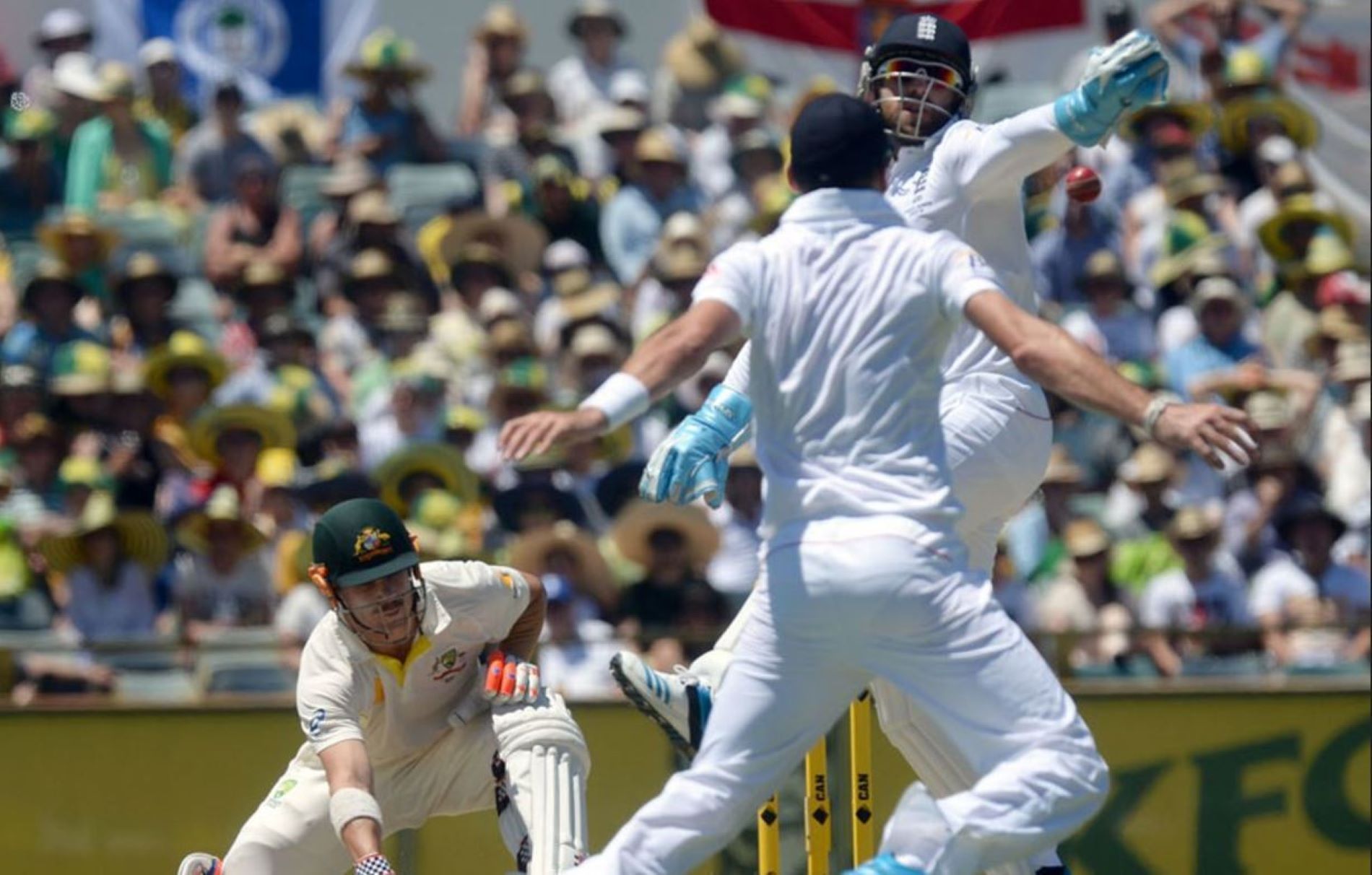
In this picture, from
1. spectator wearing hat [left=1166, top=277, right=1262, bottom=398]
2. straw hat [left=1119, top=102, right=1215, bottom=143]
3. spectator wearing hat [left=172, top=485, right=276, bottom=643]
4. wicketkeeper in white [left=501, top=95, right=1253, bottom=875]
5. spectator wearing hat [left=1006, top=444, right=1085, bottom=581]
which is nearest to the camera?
wicketkeeper in white [left=501, top=95, right=1253, bottom=875]

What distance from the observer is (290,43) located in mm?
17484

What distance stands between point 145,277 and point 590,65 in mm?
3434

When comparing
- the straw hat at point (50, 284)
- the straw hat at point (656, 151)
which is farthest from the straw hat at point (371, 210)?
the straw hat at point (50, 284)


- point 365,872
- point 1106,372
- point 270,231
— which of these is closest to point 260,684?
point 365,872

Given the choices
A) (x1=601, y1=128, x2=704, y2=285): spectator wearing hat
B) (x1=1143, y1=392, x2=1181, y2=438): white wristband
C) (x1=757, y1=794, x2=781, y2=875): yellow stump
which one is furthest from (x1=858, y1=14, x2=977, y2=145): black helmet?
(x1=601, y1=128, x2=704, y2=285): spectator wearing hat

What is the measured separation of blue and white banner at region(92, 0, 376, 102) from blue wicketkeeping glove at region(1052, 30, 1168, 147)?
10.5 meters

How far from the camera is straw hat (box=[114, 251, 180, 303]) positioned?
1405 cm

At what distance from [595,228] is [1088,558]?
13.5 ft

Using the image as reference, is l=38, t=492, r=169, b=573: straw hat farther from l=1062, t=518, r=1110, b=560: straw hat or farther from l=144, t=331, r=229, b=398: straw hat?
l=1062, t=518, r=1110, b=560: straw hat

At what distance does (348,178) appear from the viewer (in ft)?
49.4

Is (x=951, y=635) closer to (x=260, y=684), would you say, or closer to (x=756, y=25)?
(x=260, y=684)

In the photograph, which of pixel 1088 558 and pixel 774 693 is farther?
pixel 1088 558

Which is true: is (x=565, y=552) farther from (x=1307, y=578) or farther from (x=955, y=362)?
(x=955, y=362)

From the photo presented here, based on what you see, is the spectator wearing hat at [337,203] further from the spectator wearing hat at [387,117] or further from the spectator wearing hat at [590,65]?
the spectator wearing hat at [590,65]
